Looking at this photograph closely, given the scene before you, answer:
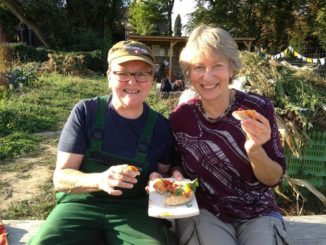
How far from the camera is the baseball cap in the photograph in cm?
252

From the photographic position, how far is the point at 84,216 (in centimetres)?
252

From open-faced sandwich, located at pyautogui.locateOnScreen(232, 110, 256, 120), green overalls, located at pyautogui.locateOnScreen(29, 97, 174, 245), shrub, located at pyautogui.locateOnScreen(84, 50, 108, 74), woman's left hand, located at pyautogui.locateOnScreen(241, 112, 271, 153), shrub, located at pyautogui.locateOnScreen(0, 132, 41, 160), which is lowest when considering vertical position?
shrub, located at pyautogui.locateOnScreen(0, 132, 41, 160)

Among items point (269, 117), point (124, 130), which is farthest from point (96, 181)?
point (269, 117)

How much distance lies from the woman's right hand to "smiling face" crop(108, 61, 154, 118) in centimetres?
50

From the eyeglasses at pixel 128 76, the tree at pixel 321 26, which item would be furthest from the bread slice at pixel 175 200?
the tree at pixel 321 26

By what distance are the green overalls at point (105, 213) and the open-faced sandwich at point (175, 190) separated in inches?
9.1

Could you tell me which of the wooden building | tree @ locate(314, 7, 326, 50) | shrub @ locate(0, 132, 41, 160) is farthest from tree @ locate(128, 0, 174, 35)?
shrub @ locate(0, 132, 41, 160)

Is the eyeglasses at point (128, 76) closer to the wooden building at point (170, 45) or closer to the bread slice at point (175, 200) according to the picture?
the bread slice at point (175, 200)

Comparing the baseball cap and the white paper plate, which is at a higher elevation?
the baseball cap

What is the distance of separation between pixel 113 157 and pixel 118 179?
0.39m

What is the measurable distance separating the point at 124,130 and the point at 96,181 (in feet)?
1.34

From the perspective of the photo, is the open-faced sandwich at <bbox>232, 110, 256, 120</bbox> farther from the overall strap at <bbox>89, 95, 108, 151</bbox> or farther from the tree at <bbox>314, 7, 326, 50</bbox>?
the tree at <bbox>314, 7, 326, 50</bbox>

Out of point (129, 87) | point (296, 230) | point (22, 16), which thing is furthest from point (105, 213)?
point (22, 16)

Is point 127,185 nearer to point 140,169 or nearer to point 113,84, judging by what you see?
point 140,169
